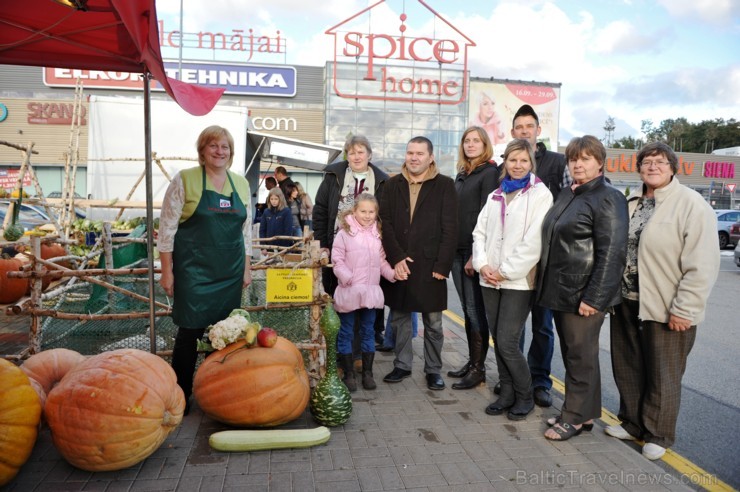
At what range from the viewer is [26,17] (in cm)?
376

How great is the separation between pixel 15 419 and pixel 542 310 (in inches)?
147

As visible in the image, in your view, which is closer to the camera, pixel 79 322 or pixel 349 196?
pixel 79 322

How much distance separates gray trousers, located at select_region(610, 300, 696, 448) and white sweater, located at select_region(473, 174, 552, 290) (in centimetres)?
73

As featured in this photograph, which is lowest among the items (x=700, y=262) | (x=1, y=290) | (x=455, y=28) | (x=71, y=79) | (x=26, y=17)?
(x=1, y=290)

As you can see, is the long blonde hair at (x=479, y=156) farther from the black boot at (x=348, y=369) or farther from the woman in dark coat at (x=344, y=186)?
the black boot at (x=348, y=369)

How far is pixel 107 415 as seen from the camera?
2.90 meters

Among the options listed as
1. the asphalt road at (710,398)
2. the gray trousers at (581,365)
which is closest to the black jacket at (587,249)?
the gray trousers at (581,365)

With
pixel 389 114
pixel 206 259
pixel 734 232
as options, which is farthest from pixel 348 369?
pixel 389 114

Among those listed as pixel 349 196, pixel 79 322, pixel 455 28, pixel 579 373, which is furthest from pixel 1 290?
pixel 455 28

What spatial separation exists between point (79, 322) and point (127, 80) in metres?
29.0

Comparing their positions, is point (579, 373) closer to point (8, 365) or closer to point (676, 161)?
point (676, 161)

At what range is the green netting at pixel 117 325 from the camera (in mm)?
4769

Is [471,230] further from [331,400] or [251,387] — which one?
[251,387]

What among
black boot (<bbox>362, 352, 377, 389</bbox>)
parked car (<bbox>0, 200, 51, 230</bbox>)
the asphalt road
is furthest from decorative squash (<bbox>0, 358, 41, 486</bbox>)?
parked car (<bbox>0, 200, 51, 230</bbox>)
